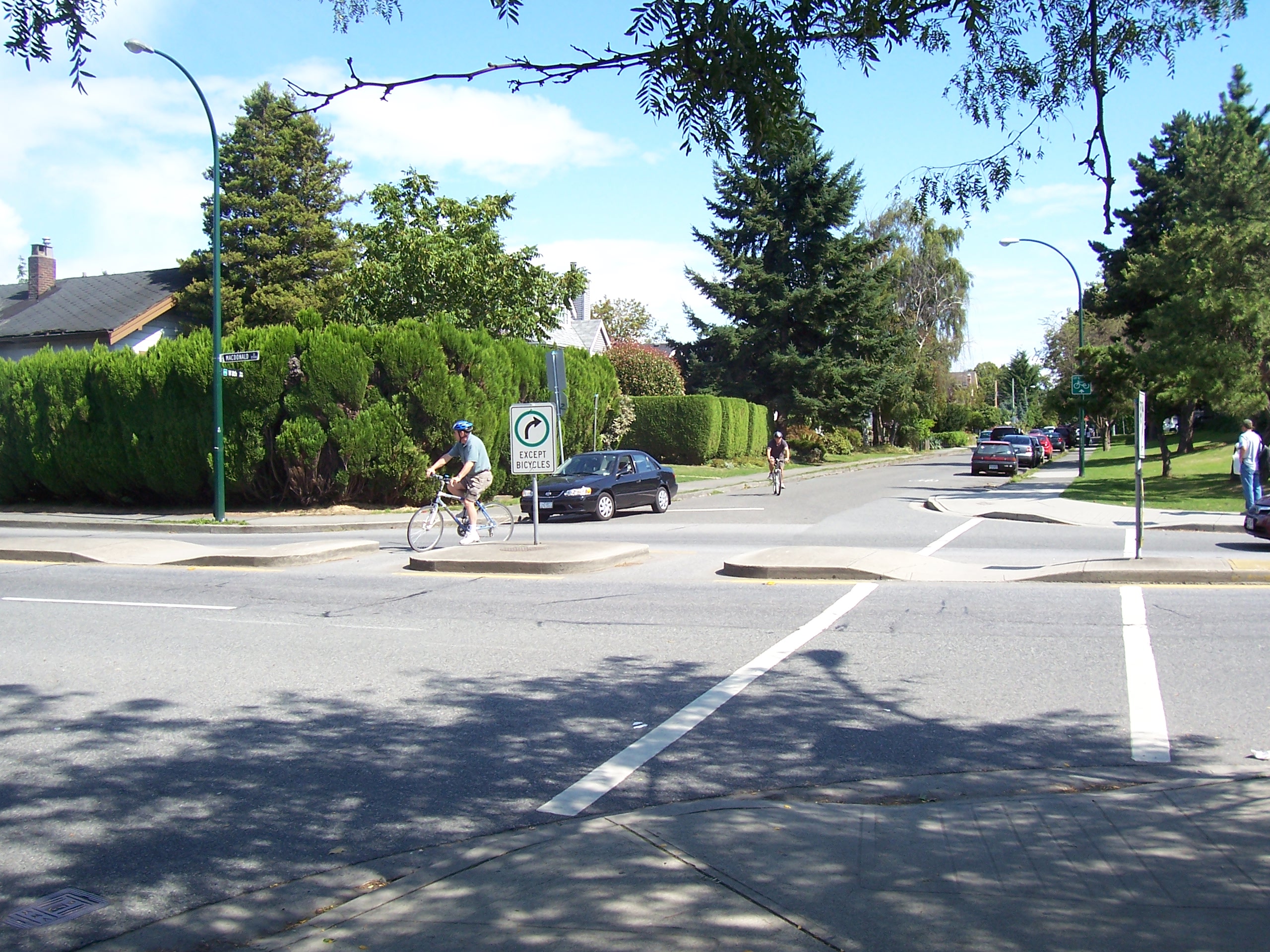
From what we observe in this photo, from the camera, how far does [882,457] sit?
6169 cm

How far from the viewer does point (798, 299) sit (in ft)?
179

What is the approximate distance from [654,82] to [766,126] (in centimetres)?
58

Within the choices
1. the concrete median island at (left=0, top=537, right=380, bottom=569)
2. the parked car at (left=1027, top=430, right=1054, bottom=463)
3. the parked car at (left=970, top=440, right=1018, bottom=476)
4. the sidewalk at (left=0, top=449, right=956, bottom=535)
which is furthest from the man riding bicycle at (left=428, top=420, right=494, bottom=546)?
the parked car at (left=1027, top=430, right=1054, bottom=463)

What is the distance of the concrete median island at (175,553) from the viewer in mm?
14438

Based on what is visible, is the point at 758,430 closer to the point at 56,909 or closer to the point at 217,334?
the point at 217,334

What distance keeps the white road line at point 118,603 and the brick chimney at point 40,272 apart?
39452mm

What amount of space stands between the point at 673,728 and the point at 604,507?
1624 cm

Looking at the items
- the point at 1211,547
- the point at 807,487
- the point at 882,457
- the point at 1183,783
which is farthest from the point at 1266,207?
the point at 882,457

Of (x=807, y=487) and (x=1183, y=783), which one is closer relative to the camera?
(x=1183, y=783)

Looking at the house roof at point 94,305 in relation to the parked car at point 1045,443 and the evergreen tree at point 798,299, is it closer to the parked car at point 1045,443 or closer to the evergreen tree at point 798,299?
the evergreen tree at point 798,299

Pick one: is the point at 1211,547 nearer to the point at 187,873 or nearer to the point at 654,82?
the point at 654,82

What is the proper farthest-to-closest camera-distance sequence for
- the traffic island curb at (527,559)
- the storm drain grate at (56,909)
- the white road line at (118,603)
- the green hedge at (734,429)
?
1. the green hedge at (734,429)
2. the traffic island curb at (527,559)
3. the white road line at (118,603)
4. the storm drain grate at (56,909)

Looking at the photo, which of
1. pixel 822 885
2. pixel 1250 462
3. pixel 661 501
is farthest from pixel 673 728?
pixel 661 501

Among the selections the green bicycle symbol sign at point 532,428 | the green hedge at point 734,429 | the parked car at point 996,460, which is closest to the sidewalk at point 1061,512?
the parked car at point 996,460
